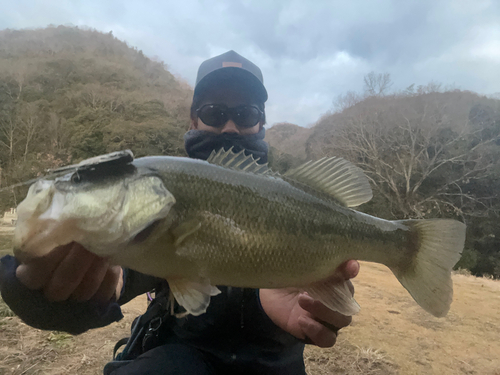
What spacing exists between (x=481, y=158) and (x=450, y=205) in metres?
3.06

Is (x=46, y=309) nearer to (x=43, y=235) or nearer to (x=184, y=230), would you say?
(x=43, y=235)

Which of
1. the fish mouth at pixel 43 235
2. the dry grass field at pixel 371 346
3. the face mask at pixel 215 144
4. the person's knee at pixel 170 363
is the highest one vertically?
the face mask at pixel 215 144

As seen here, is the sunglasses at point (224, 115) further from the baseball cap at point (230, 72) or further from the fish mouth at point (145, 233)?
the fish mouth at point (145, 233)

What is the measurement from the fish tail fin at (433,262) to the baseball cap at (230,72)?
222cm

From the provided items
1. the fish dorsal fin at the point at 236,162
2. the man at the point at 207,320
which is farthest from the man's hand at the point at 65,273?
the fish dorsal fin at the point at 236,162

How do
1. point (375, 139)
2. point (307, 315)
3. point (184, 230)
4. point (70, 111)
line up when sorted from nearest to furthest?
point (184, 230)
point (307, 315)
point (375, 139)
point (70, 111)

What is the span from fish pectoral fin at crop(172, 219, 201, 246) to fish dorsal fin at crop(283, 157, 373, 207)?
1.66 feet

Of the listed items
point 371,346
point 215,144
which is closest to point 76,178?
point 215,144

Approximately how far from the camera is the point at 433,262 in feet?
4.46

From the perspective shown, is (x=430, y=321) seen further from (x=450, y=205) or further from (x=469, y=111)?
(x=469, y=111)

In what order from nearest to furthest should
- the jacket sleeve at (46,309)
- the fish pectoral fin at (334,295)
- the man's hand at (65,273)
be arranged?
the man's hand at (65,273), the jacket sleeve at (46,309), the fish pectoral fin at (334,295)

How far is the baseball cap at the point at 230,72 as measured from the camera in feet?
9.80

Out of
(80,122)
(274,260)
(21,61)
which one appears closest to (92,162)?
(274,260)

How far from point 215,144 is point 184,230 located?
165cm
